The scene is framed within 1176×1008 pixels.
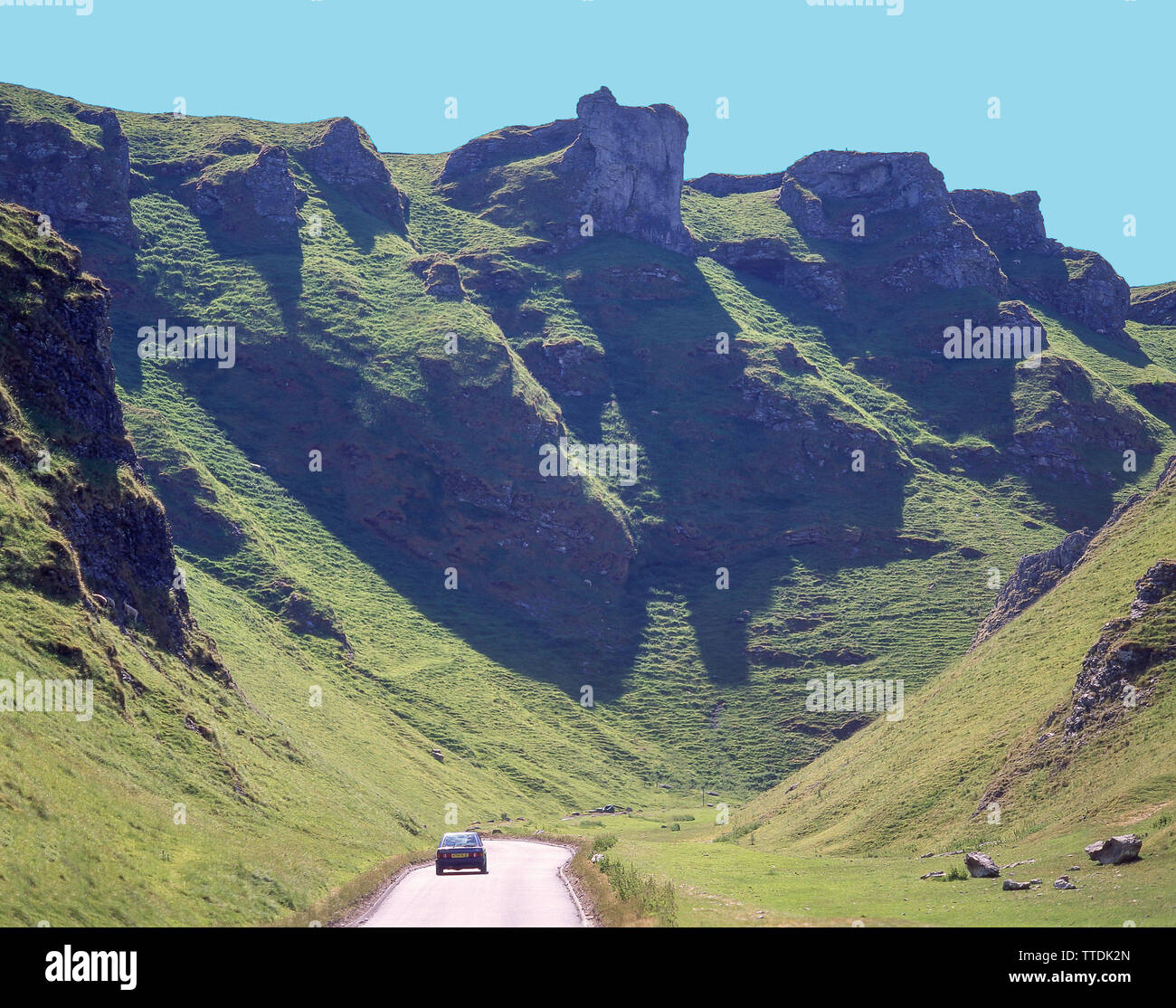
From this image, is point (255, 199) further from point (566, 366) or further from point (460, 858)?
point (460, 858)

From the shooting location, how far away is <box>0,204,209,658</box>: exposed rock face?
56812 mm

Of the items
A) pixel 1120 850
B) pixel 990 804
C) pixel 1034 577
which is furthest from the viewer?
pixel 1034 577

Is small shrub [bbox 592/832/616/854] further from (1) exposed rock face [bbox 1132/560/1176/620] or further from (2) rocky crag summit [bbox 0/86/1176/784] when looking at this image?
(2) rocky crag summit [bbox 0/86/1176/784]

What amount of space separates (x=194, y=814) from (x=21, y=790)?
46.5 ft

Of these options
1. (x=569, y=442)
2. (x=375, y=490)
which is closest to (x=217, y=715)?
(x=375, y=490)

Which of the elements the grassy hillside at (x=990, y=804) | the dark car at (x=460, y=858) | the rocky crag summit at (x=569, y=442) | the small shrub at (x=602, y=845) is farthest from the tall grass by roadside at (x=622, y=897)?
the rocky crag summit at (x=569, y=442)

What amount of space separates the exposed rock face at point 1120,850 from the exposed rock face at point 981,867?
14.1ft

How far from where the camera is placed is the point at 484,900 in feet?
112

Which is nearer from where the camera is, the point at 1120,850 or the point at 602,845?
the point at 1120,850

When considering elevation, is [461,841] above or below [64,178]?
below

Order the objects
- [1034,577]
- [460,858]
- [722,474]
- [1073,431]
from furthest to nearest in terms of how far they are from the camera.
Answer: [722,474] < [1073,431] < [1034,577] < [460,858]

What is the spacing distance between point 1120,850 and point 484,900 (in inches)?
793

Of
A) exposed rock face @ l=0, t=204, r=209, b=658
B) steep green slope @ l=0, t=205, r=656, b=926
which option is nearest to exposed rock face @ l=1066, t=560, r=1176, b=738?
steep green slope @ l=0, t=205, r=656, b=926

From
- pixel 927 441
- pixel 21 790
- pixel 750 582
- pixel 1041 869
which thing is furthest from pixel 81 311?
pixel 927 441
